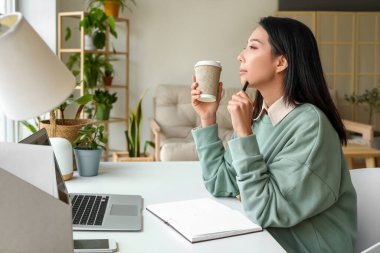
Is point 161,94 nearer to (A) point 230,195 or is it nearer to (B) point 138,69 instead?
(B) point 138,69

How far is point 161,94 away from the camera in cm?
478

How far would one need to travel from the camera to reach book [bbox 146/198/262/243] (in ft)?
3.67

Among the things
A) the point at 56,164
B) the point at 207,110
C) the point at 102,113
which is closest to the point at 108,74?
the point at 102,113

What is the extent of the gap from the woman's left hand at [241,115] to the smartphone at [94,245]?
43 cm

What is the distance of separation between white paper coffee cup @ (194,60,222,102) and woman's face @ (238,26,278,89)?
8 cm

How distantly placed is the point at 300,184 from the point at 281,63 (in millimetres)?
370

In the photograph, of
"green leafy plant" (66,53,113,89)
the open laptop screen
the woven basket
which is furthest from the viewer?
"green leafy plant" (66,53,113,89)

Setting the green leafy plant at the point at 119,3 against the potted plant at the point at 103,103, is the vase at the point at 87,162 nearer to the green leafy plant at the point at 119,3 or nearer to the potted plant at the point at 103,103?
the potted plant at the point at 103,103

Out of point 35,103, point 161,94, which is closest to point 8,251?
point 35,103

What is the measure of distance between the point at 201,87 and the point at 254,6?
399 cm

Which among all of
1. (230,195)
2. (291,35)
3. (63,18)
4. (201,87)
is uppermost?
(63,18)

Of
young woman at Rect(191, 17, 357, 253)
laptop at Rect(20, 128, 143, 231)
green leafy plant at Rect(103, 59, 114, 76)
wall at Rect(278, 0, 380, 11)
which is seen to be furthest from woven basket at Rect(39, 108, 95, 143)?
wall at Rect(278, 0, 380, 11)

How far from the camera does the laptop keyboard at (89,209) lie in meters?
1.20

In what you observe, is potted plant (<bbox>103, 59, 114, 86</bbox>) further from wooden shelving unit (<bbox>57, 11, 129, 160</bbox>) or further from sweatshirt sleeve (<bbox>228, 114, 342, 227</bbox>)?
sweatshirt sleeve (<bbox>228, 114, 342, 227</bbox>)
